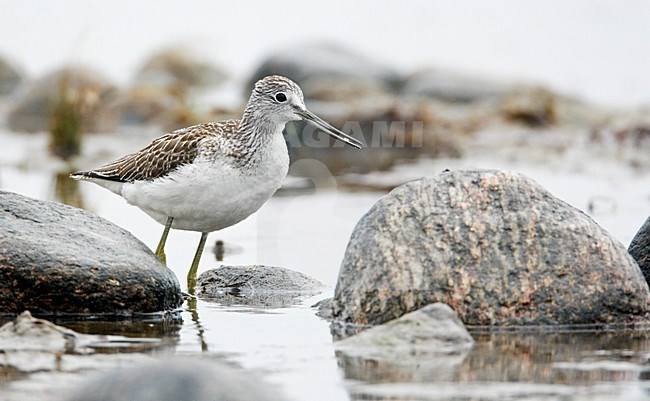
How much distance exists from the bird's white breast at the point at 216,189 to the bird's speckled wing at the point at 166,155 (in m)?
0.10

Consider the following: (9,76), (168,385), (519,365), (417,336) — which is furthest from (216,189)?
(9,76)

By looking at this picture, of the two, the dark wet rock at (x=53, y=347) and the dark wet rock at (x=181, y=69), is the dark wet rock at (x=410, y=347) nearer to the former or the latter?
the dark wet rock at (x=53, y=347)

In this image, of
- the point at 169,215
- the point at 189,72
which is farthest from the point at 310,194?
the point at 189,72

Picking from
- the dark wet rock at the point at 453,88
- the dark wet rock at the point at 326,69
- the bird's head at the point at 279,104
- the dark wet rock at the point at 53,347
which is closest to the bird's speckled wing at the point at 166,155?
the bird's head at the point at 279,104

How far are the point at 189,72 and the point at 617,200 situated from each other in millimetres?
18753

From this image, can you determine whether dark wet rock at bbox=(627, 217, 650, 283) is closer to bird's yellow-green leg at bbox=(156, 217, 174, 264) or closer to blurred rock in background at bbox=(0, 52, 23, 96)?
bird's yellow-green leg at bbox=(156, 217, 174, 264)

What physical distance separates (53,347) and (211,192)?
2.64 meters

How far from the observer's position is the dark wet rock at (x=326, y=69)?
2522 centimetres

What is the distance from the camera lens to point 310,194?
15445mm

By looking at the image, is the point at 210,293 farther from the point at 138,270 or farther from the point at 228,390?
the point at 228,390

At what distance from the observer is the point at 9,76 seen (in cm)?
3012

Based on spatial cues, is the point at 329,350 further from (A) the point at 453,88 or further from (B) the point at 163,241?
(A) the point at 453,88

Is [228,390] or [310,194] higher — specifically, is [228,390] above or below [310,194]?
below

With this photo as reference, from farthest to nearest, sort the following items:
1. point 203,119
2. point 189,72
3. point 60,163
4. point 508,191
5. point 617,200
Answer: point 189,72
point 203,119
point 60,163
point 617,200
point 508,191
